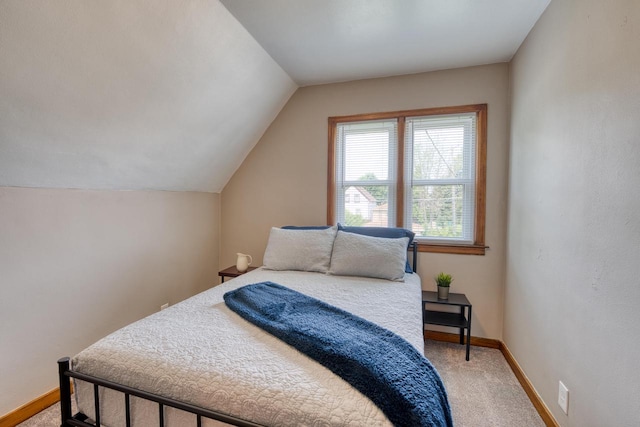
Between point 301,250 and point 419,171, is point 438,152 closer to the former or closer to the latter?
point 419,171

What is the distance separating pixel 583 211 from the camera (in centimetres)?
147

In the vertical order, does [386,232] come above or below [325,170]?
below

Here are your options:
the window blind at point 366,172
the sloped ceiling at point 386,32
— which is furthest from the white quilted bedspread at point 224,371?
the sloped ceiling at point 386,32

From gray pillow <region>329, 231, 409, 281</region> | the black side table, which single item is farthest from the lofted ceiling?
the black side table

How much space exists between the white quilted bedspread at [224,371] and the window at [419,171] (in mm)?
1450

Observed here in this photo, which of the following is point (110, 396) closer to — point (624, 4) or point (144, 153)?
point (144, 153)

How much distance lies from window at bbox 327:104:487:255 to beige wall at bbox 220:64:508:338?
0.09 m

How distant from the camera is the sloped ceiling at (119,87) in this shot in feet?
4.61

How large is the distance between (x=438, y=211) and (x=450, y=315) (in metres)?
0.95

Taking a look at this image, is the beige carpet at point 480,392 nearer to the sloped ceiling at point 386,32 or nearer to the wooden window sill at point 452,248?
the wooden window sill at point 452,248

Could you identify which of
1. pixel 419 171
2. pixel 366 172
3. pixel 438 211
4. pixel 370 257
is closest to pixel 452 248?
pixel 438 211

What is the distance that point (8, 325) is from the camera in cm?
171

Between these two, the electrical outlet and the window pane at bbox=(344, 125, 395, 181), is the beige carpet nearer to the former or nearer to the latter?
the electrical outlet

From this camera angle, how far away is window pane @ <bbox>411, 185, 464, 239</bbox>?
2.84 m
